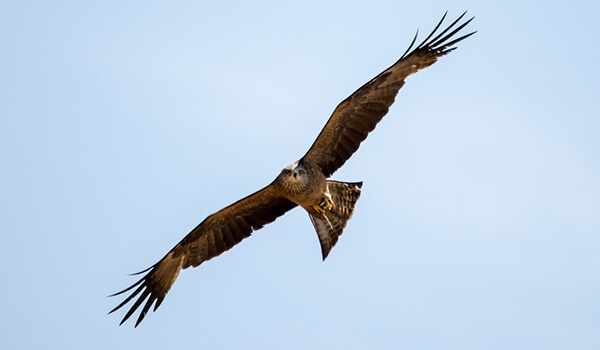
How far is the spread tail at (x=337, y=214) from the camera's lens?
11.4 meters

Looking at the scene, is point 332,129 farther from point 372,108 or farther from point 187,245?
point 187,245

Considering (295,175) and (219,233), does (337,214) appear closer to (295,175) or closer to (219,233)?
(295,175)

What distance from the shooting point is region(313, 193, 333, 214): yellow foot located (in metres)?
11.1

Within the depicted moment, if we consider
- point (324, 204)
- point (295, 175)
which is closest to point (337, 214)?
point (324, 204)

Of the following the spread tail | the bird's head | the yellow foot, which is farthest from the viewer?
the spread tail

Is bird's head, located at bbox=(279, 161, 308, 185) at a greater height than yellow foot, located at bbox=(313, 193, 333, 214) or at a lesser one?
greater

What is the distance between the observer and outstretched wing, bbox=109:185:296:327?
11.3 meters

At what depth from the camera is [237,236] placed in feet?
37.3

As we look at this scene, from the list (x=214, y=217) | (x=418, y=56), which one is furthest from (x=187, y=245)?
(x=418, y=56)

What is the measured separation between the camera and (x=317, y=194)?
10.9 meters

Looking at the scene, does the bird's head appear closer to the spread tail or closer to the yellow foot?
the yellow foot

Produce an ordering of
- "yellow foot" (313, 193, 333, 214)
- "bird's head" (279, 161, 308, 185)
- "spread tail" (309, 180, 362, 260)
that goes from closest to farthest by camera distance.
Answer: "bird's head" (279, 161, 308, 185) → "yellow foot" (313, 193, 333, 214) → "spread tail" (309, 180, 362, 260)

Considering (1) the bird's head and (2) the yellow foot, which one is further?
(2) the yellow foot

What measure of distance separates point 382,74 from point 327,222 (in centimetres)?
224
